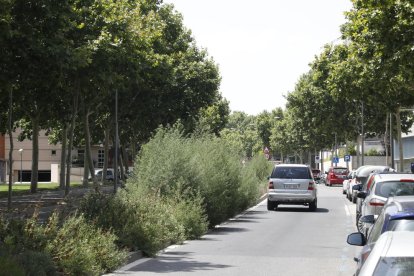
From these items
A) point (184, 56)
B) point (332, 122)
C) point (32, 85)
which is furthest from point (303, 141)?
point (32, 85)

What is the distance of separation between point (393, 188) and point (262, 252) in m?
3.07

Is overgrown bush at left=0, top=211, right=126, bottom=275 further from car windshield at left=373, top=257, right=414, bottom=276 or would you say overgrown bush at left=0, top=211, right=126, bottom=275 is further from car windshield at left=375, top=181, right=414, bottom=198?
car windshield at left=373, top=257, right=414, bottom=276

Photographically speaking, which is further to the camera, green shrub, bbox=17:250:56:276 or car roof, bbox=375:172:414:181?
car roof, bbox=375:172:414:181

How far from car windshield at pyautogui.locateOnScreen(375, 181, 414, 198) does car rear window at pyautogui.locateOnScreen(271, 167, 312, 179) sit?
15.3 meters

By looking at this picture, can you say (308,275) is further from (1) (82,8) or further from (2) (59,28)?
(1) (82,8)

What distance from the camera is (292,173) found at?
31938mm

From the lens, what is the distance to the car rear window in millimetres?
31719

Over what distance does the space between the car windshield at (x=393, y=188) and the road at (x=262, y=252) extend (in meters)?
1.40

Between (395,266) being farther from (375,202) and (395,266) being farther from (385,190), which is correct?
(385,190)

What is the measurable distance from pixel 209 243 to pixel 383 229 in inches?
425

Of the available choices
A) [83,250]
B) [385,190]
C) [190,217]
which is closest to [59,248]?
[83,250]

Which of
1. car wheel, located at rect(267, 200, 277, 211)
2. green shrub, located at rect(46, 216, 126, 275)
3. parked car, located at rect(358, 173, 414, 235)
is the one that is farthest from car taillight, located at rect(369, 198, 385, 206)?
car wheel, located at rect(267, 200, 277, 211)

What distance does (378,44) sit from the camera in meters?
23.4

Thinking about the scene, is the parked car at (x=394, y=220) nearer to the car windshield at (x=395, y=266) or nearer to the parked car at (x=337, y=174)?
the car windshield at (x=395, y=266)
